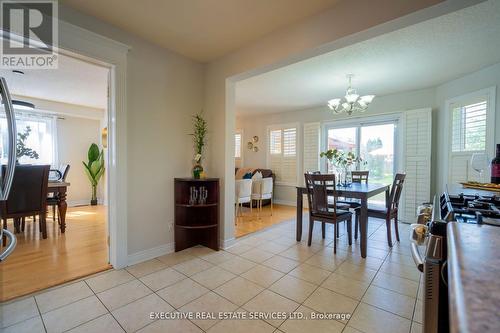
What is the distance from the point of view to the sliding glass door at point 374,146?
4609 millimetres

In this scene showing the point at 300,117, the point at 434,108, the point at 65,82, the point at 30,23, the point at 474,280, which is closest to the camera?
the point at 474,280

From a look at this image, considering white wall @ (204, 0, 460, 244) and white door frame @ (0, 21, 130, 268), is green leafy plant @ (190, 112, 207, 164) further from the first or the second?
white door frame @ (0, 21, 130, 268)

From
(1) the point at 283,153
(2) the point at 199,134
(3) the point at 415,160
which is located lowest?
(3) the point at 415,160

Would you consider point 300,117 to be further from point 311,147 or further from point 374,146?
point 374,146

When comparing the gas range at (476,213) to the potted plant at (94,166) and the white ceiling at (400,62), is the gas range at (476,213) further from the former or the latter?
the potted plant at (94,166)

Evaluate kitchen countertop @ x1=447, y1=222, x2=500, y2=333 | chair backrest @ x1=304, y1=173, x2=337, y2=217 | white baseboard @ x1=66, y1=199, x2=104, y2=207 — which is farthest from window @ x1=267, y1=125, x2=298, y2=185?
kitchen countertop @ x1=447, y1=222, x2=500, y2=333

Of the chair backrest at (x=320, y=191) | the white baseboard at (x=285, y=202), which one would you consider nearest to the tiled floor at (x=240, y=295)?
the chair backrest at (x=320, y=191)

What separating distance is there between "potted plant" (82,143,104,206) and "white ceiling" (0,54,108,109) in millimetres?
1214

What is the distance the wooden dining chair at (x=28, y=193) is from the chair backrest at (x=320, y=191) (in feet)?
12.4

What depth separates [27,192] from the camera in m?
3.10

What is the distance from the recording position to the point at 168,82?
2.79m

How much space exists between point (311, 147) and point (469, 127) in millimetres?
2805

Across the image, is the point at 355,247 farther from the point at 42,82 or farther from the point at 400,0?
the point at 42,82

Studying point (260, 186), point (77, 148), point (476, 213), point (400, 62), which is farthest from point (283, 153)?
point (77, 148)
